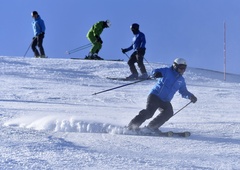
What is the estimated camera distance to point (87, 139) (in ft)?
25.2

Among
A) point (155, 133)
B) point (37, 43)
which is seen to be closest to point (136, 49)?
point (37, 43)

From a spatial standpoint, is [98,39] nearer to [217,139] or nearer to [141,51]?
[141,51]

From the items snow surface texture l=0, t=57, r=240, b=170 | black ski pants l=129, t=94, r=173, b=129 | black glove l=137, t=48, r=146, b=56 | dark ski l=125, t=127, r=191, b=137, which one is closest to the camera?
snow surface texture l=0, t=57, r=240, b=170

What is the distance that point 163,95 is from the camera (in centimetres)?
884

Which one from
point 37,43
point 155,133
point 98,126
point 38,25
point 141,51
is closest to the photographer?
point 155,133

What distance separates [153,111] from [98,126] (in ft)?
2.52

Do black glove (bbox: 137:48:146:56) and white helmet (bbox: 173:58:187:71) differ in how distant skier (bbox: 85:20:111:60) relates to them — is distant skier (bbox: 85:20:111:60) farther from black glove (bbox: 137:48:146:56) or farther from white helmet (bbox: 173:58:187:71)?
white helmet (bbox: 173:58:187:71)

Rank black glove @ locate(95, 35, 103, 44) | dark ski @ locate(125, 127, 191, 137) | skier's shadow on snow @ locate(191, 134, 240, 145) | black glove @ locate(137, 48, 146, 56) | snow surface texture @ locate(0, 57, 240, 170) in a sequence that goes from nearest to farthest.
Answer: snow surface texture @ locate(0, 57, 240, 170)
skier's shadow on snow @ locate(191, 134, 240, 145)
dark ski @ locate(125, 127, 191, 137)
black glove @ locate(137, 48, 146, 56)
black glove @ locate(95, 35, 103, 44)

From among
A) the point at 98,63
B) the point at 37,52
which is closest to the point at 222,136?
the point at 98,63

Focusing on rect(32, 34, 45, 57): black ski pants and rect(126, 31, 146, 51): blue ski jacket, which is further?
rect(32, 34, 45, 57): black ski pants

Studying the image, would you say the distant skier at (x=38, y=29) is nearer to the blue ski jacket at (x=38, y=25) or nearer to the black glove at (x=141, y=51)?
the blue ski jacket at (x=38, y=25)

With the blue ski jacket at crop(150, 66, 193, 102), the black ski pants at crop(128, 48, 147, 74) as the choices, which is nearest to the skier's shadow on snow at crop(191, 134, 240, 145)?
the blue ski jacket at crop(150, 66, 193, 102)

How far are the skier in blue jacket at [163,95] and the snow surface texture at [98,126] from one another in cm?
41

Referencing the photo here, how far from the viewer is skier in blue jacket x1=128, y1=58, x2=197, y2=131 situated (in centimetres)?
876
